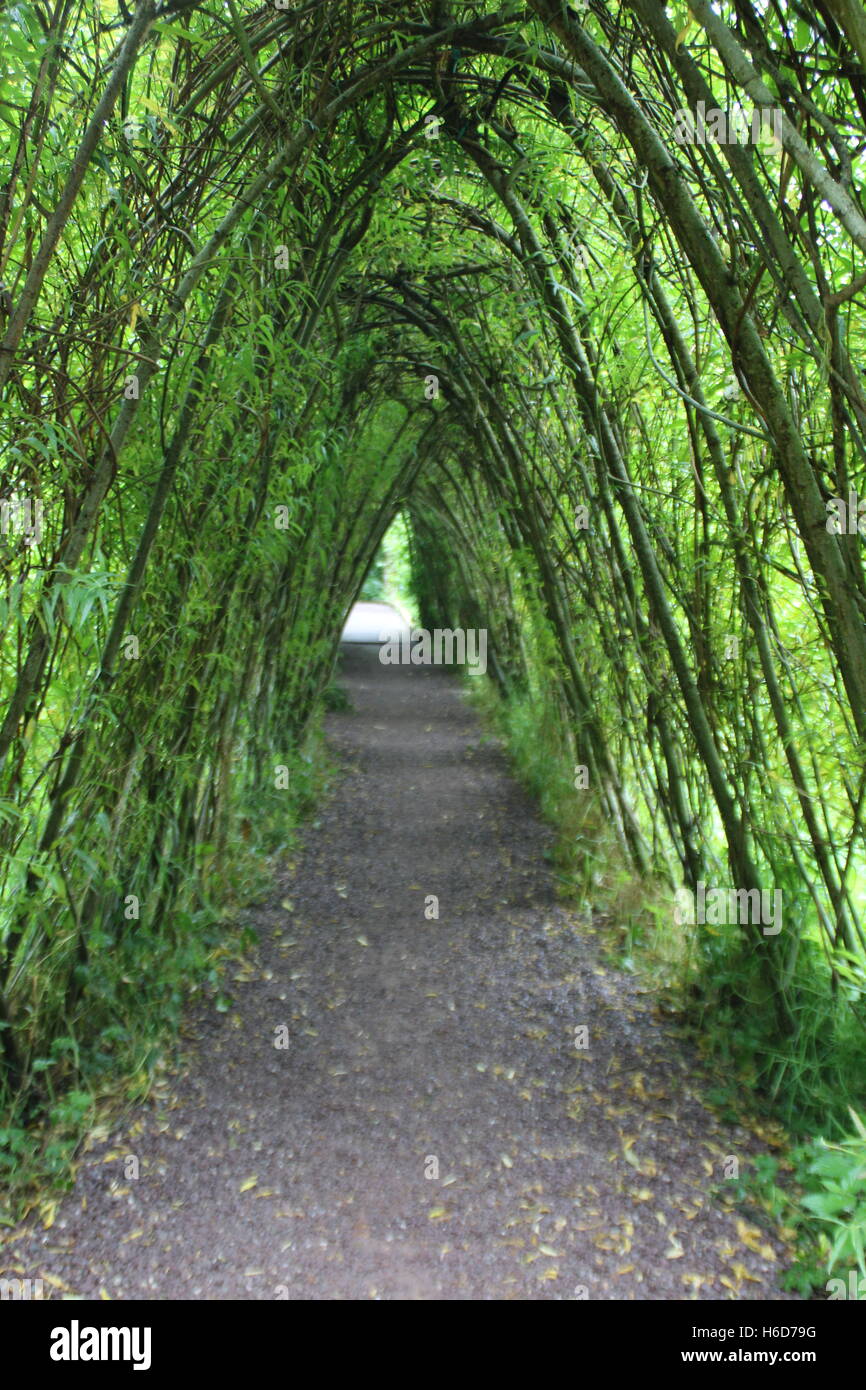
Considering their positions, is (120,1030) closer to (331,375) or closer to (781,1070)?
(781,1070)

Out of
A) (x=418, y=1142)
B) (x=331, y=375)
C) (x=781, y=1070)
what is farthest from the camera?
(x=331, y=375)

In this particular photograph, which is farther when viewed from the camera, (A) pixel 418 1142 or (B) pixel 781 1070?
(A) pixel 418 1142

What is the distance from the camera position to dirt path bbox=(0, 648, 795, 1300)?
1.81 metres

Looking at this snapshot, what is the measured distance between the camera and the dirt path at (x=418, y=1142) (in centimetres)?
181

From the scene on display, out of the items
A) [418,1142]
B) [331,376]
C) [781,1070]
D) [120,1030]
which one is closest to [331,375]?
[331,376]

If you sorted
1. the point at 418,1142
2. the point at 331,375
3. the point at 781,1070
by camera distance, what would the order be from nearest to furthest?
the point at 781,1070 → the point at 418,1142 → the point at 331,375

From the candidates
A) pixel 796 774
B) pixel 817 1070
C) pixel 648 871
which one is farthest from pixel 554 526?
pixel 817 1070

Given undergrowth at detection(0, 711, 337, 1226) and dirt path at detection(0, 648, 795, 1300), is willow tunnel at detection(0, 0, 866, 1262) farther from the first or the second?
dirt path at detection(0, 648, 795, 1300)

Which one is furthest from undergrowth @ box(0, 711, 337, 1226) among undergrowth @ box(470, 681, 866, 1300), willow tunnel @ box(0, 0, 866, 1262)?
undergrowth @ box(470, 681, 866, 1300)

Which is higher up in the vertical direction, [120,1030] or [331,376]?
[331,376]

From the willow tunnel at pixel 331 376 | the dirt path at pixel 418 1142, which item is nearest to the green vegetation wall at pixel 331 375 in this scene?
the willow tunnel at pixel 331 376

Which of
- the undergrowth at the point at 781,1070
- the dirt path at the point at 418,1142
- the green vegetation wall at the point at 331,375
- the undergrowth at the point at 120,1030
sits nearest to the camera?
the green vegetation wall at the point at 331,375

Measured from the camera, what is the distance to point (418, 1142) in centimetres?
224

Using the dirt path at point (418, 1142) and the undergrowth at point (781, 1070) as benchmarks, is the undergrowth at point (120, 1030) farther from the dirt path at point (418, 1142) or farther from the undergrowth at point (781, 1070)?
the undergrowth at point (781, 1070)
